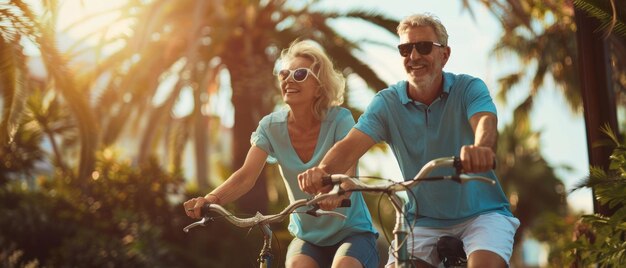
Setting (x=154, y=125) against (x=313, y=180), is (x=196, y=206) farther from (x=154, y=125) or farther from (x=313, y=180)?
(x=154, y=125)

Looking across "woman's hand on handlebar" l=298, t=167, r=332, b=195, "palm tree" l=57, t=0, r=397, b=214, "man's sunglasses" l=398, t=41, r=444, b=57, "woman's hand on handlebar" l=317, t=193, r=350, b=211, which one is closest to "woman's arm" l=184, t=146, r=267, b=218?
"woman's hand on handlebar" l=317, t=193, r=350, b=211

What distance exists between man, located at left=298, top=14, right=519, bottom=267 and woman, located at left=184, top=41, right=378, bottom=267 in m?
0.38

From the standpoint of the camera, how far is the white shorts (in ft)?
12.8

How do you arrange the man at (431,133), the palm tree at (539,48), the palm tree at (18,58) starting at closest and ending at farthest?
the man at (431,133)
the palm tree at (18,58)
the palm tree at (539,48)

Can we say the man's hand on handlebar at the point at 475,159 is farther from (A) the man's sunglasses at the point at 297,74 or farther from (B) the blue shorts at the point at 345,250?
(A) the man's sunglasses at the point at 297,74

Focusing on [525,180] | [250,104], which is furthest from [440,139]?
[525,180]

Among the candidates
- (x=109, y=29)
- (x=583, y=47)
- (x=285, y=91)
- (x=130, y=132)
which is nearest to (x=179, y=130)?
(x=130, y=132)

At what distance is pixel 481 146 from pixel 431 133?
65 centimetres

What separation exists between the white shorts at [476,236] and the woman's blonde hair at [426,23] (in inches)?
31.8

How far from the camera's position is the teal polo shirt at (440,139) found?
4160 millimetres

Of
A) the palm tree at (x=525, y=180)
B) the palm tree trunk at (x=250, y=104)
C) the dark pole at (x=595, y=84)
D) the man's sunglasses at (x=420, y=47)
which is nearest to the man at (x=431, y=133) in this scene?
the man's sunglasses at (x=420, y=47)

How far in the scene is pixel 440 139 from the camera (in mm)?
4203

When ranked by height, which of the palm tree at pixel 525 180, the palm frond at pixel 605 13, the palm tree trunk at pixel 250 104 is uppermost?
the palm tree trunk at pixel 250 104

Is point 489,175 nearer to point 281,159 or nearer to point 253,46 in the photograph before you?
point 281,159
